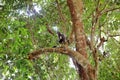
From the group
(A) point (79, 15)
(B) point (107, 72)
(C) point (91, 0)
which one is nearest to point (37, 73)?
(A) point (79, 15)

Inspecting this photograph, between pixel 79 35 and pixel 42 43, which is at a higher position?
pixel 79 35

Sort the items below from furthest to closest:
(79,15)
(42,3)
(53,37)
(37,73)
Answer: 1. (42,3)
2. (53,37)
3. (37,73)
4. (79,15)

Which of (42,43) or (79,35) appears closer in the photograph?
(79,35)

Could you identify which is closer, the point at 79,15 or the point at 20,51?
the point at 20,51

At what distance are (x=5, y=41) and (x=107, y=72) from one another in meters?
6.47

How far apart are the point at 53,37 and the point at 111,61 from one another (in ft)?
12.4

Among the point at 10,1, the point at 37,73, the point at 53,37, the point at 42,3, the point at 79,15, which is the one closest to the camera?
the point at 79,15

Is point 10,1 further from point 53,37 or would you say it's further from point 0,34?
point 0,34

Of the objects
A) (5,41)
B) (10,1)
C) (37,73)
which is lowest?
(37,73)

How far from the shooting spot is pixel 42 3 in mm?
9422

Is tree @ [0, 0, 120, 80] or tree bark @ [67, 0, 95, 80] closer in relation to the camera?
tree @ [0, 0, 120, 80]

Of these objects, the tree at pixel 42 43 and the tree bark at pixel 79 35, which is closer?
the tree at pixel 42 43

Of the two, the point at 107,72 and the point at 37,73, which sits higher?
the point at 37,73

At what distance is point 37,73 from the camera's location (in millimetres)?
6738
